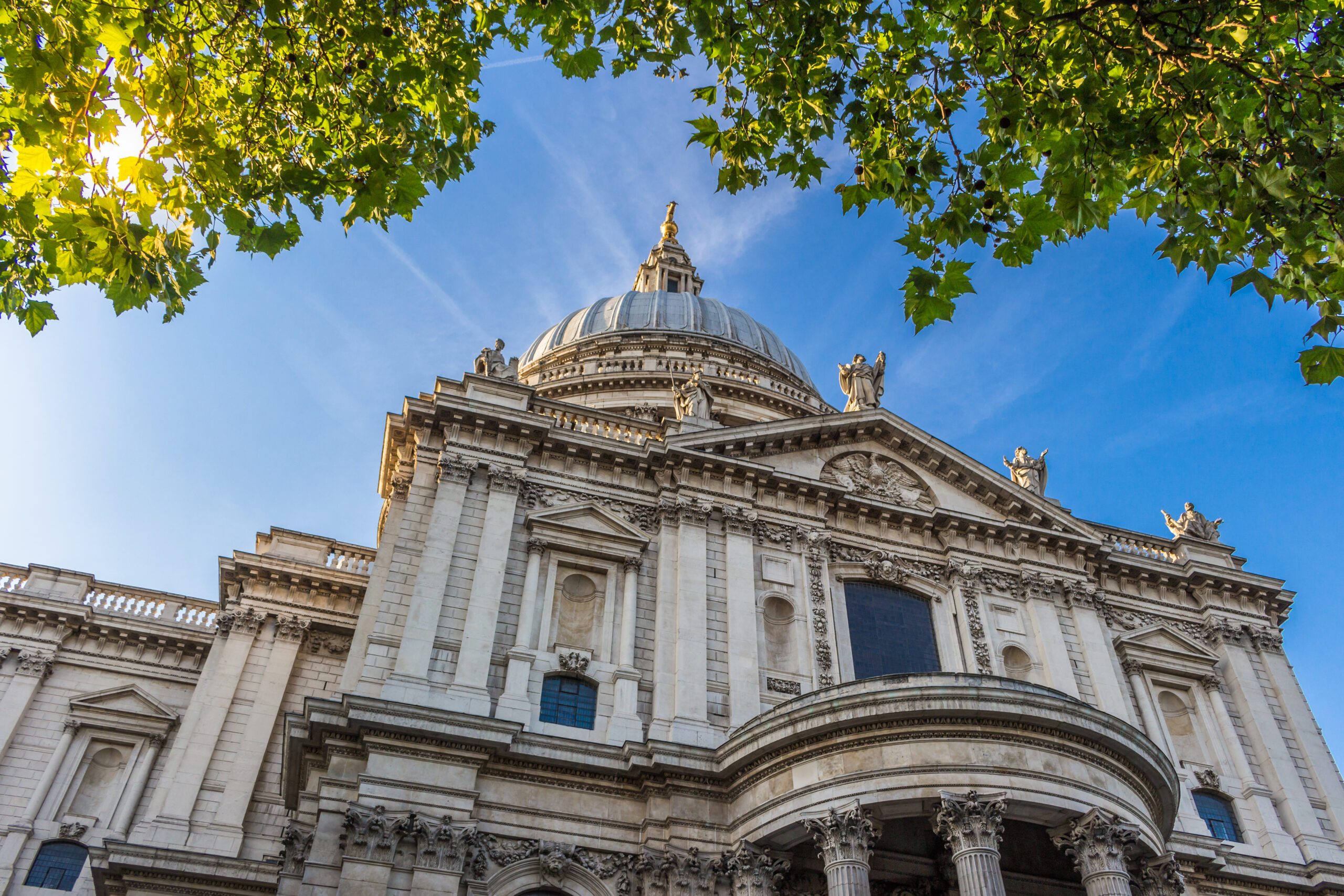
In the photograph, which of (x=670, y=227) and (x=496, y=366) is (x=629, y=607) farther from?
(x=670, y=227)

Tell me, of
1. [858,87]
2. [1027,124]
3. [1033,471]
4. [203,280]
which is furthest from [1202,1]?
[1033,471]

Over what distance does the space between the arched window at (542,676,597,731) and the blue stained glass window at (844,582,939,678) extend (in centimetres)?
627

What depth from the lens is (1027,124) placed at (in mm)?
10219

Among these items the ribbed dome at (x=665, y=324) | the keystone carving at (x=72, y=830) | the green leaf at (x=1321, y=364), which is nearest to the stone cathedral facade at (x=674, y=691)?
the keystone carving at (x=72, y=830)

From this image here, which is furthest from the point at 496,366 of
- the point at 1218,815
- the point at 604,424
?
the point at 1218,815

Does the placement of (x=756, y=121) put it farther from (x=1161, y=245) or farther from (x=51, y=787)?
(x=51, y=787)

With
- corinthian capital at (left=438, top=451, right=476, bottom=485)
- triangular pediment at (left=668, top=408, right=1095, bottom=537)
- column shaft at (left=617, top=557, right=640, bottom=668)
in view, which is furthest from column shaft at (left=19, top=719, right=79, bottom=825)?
triangular pediment at (left=668, top=408, right=1095, bottom=537)

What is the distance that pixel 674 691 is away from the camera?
20.8 metres

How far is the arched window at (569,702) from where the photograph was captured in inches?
802

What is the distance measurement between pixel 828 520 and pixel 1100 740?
8.95m

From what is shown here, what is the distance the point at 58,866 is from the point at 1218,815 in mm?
28288

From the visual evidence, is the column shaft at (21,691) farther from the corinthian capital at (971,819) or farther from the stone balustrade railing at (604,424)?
the corinthian capital at (971,819)

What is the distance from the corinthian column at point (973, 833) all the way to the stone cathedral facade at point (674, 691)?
0.17ft

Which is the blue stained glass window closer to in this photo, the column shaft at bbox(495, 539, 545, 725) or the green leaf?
the column shaft at bbox(495, 539, 545, 725)
